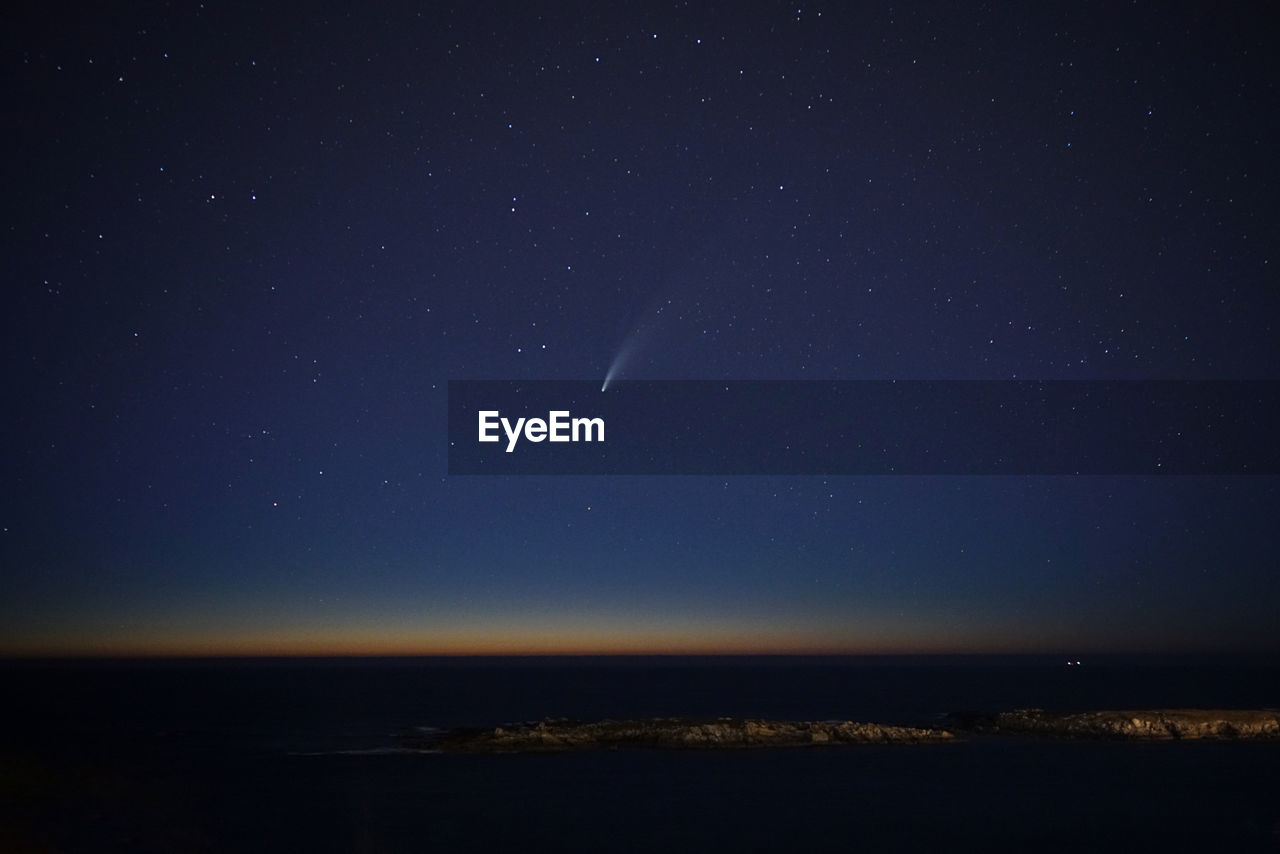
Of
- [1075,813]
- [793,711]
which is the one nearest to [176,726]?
[793,711]

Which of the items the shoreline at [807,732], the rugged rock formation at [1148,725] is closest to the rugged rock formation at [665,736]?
the shoreline at [807,732]

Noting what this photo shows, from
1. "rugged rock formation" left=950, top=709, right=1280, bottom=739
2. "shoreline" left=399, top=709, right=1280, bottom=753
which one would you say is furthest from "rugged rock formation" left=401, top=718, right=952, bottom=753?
"rugged rock formation" left=950, top=709, right=1280, bottom=739

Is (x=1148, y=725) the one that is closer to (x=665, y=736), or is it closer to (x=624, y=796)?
(x=665, y=736)

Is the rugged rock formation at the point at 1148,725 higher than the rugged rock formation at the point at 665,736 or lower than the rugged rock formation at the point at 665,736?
lower

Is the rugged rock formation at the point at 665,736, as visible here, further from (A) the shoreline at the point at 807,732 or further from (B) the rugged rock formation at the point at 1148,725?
(B) the rugged rock formation at the point at 1148,725

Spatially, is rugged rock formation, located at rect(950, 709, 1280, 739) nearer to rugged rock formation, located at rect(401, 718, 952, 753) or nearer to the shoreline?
the shoreline

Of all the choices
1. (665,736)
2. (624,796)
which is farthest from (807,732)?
(624,796)

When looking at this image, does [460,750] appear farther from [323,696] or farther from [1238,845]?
[323,696]
